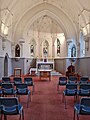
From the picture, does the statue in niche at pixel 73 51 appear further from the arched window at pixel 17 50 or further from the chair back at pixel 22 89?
the chair back at pixel 22 89

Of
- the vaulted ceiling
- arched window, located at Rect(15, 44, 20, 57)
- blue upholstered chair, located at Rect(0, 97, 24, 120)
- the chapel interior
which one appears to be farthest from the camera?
arched window, located at Rect(15, 44, 20, 57)

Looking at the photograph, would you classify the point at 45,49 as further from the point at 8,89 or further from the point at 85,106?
the point at 85,106

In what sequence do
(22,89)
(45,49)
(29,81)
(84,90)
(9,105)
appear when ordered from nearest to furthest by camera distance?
(9,105) → (84,90) → (22,89) → (29,81) → (45,49)

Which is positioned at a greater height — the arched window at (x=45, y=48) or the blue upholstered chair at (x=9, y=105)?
the arched window at (x=45, y=48)

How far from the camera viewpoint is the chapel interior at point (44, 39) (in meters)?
17.0

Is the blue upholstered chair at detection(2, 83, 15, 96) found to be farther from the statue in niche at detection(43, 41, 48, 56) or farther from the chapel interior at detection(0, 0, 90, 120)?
the statue in niche at detection(43, 41, 48, 56)

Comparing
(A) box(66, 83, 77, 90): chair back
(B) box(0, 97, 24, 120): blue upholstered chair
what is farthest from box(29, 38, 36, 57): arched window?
(B) box(0, 97, 24, 120): blue upholstered chair

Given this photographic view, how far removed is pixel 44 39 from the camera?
23844 mm

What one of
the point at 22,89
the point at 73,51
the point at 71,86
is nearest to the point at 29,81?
the point at 22,89

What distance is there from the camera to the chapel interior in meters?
17.0

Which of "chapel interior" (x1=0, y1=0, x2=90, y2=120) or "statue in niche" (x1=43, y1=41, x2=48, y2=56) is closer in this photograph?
"chapel interior" (x1=0, y1=0, x2=90, y2=120)

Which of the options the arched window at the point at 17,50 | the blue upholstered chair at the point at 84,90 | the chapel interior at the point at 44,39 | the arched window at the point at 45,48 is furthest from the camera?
the arched window at the point at 45,48

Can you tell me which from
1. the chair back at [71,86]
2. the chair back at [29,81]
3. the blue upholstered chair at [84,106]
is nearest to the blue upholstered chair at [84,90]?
the chair back at [71,86]

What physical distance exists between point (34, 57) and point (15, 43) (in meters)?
3.40
